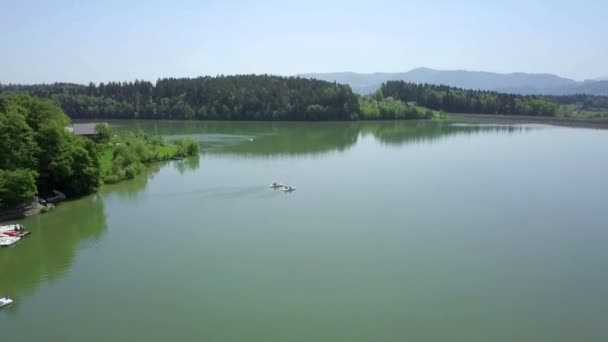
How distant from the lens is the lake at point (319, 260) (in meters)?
11.0

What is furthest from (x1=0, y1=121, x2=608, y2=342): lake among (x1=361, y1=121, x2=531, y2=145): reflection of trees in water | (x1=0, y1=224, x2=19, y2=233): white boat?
(x1=361, y1=121, x2=531, y2=145): reflection of trees in water

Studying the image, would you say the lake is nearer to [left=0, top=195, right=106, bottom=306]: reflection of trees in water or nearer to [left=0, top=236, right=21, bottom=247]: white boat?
[left=0, top=195, right=106, bottom=306]: reflection of trees in water

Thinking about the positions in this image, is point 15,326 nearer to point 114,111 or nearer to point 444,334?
point 444,334

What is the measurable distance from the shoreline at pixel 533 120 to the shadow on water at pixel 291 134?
6.88 meters

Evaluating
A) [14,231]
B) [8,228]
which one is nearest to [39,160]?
[8,228]

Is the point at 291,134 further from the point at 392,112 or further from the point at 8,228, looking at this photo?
the point at 8,228

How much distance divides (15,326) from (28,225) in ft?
25.7

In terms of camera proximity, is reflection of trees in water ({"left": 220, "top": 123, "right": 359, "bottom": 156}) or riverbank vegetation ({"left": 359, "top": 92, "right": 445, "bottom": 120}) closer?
reflection of trees in water ({"left": 220, "top": 123, "right": 359, "bottom": 156})

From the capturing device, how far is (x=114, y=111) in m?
71.1

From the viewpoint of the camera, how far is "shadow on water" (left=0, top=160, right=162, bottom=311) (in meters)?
13.4

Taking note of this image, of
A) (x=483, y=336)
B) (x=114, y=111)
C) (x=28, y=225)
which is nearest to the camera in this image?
(x=483, y=336)

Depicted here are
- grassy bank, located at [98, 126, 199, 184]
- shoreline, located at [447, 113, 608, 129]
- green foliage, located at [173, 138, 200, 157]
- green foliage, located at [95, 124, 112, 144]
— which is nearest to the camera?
grassy bank, located at [98, 126, 199, 184]

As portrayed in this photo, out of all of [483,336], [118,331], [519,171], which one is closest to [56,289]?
[118,331]

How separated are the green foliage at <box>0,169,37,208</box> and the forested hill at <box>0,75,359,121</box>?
50679 mm
